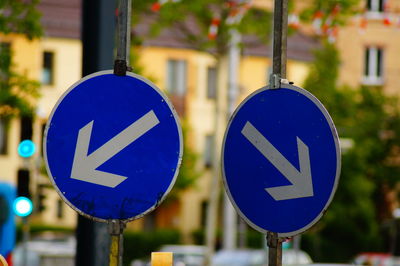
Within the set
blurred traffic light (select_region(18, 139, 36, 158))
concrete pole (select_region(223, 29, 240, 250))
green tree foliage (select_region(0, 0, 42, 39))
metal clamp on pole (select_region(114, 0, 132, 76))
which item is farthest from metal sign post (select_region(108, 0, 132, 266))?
concrete pole (select_region(223, 29, 240, 250))

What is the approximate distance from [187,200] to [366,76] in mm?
10702

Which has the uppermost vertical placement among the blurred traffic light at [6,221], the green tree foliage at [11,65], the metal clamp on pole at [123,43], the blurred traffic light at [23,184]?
the green tree foliage at [11,65]

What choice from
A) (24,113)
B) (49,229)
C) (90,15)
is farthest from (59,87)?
(90,15)

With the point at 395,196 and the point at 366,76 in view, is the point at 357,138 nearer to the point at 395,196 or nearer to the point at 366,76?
the point at 395,196

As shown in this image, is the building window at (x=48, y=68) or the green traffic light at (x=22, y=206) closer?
the green traffic light at (x=22, y=206)

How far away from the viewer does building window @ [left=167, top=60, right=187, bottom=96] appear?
61.8 metres

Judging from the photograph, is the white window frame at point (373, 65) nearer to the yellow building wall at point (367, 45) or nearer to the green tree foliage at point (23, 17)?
the yellow building wall at point (367, 45)

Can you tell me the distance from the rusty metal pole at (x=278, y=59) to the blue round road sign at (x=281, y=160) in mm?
49

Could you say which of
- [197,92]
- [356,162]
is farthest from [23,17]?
[197,92]

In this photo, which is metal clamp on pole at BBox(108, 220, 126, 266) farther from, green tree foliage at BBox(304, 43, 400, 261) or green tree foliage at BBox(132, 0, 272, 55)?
green tree foliage at BBox(304, 43, 400, 261)

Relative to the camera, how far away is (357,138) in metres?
53.5

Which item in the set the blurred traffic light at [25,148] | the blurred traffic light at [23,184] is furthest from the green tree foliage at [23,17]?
the blurred traffic light at [25,148]

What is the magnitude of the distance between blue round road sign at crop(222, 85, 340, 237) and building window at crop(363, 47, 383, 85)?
188 ft

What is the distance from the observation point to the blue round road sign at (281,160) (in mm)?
6594
